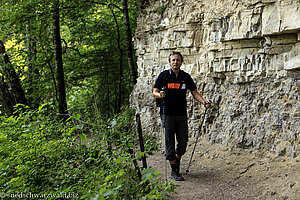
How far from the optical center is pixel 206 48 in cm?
730

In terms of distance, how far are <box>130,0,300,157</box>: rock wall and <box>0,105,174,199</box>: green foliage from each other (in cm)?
272

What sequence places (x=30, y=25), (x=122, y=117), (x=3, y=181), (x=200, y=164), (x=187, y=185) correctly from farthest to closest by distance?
1. (x=30, y=25)
2. (x=122, y=117)
3. (x=200, y=164)
4. (x=187, y=185)
5. (x=3, y=181)

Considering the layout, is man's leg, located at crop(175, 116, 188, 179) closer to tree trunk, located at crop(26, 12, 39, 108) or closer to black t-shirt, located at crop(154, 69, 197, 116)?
black t-shirt, located at crop(154, 69, 197, 116)

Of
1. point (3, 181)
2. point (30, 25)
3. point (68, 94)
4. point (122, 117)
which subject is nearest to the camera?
point (3, 181)

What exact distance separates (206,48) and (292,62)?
2619 millimetres

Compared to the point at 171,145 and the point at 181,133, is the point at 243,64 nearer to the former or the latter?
the point at 181,133

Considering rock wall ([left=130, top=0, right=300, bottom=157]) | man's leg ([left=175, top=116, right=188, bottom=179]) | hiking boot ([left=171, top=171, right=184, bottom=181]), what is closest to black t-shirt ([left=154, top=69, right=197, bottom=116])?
man's leg ([left=175, top=116, right=188, bottom=179])

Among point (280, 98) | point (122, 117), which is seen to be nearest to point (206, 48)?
point (280, 98)

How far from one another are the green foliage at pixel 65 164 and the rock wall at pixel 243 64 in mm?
2724

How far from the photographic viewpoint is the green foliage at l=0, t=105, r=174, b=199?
3.77 metres

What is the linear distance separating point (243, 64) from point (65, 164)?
4.41m

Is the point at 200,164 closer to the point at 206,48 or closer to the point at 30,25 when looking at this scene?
the point at 206,48

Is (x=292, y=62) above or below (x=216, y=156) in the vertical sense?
above

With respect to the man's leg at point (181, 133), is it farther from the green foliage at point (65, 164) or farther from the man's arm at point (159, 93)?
the green foliage at point (65, 164)
